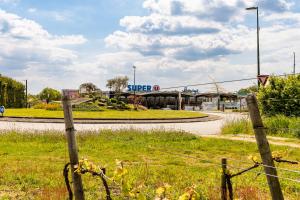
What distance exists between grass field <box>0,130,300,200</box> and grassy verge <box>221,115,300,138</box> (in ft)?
13.9

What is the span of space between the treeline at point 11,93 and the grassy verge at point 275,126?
1541 inches

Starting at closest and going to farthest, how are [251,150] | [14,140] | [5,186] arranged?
[5,186]
[251,150]
[14,140]

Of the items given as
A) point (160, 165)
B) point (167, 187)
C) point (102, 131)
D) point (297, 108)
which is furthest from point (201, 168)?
point (297, 108)

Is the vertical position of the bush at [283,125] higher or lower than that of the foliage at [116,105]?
lower

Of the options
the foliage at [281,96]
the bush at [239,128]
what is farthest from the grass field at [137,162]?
the foliage at [281,96]

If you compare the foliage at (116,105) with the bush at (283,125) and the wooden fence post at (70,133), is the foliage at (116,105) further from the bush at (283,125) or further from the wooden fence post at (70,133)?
the wooden fence post at (70,133)

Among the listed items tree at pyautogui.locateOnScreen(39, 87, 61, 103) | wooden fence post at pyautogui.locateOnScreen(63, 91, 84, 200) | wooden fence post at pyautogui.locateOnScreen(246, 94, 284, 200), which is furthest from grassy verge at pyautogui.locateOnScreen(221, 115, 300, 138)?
tree at pyautogui.locateOnScreen(39, 87, 61, 103)

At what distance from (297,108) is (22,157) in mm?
15970

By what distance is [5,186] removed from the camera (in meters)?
8.45

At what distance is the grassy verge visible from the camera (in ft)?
67.1

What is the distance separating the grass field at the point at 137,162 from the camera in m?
7.70

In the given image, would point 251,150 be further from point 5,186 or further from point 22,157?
point 5,186

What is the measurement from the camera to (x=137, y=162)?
39.2ft

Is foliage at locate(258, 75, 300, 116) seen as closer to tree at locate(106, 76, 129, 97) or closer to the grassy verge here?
the grassy verge
